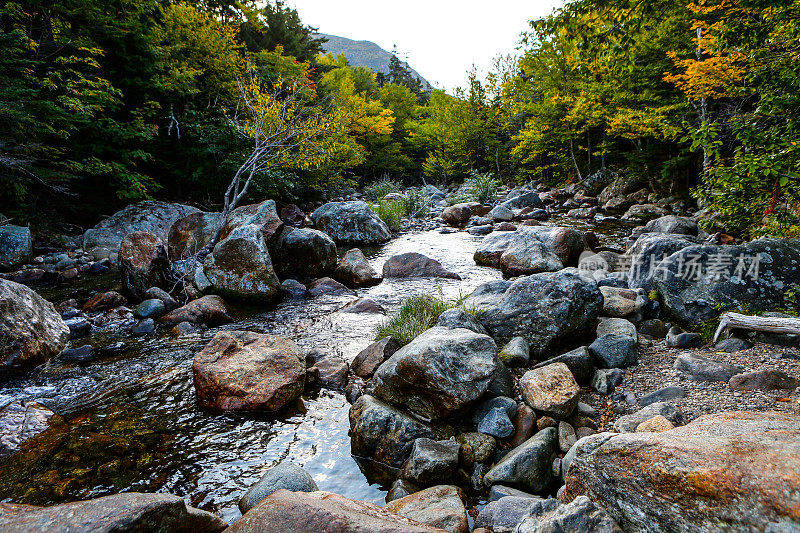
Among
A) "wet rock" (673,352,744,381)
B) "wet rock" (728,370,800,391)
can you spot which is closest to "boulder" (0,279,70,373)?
"wet rock" (673,352,744,381)

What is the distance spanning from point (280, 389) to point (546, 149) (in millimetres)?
29066

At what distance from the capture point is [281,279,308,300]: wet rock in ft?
29.6

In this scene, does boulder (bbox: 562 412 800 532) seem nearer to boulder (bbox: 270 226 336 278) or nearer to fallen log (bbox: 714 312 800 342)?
fallen log (bbox: 714 312 800 342)

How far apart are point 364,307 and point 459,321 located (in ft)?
10.4

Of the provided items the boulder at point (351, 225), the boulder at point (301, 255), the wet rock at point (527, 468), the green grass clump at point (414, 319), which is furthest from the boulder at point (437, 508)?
the boulder at point (351, 225)

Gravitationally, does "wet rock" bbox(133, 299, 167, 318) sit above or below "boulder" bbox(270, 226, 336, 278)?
below

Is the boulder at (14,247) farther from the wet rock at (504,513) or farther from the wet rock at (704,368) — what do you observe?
the wet rock at (704,368)

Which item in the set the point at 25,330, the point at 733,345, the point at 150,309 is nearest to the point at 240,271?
the point at 150,309

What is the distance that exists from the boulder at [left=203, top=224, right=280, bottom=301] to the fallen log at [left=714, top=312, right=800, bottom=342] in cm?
818

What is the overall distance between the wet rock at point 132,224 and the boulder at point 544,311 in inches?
424

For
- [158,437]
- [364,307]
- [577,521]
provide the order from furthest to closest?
[364,307] → [158,437] → [577,521]

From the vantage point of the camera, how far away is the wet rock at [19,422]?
3785 mm

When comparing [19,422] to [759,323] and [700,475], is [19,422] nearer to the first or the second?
[700,475]

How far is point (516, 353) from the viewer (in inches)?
195
